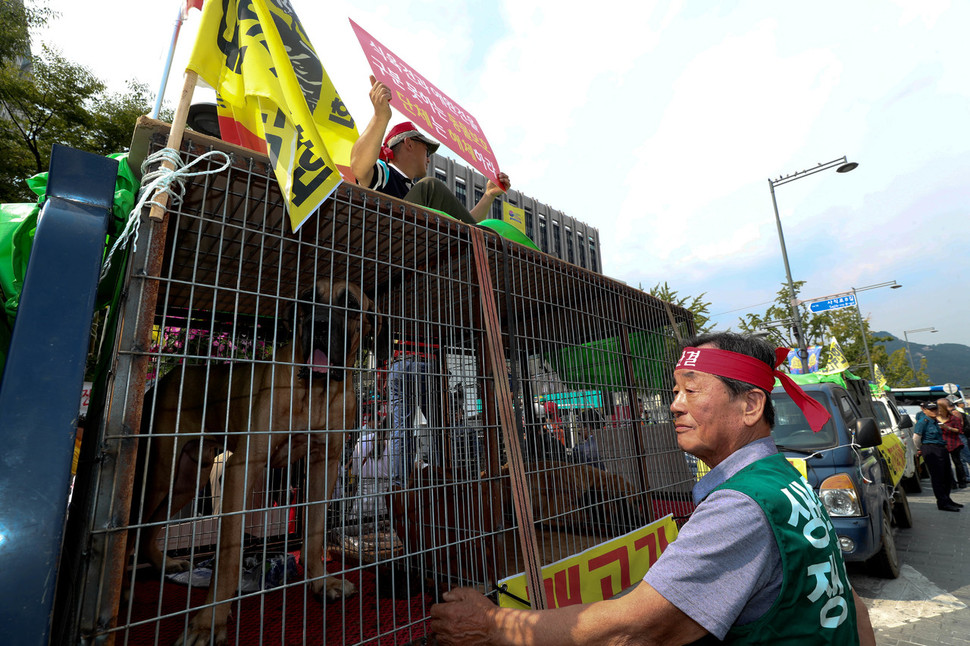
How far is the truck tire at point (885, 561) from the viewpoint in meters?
4.84

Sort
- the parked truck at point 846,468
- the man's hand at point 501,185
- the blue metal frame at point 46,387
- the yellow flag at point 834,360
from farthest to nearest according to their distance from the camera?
the yellow flag at point 834,360 → the parked truck at point 846,468 → the man's hand at point 501,185 → the blue metal frame at point 46,387

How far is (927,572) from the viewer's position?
16.9ft

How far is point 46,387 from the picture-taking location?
133 cm

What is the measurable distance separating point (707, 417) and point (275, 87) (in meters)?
2.05

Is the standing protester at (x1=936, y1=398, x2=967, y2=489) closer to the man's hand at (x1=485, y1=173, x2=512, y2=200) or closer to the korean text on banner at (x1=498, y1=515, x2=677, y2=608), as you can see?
the korean text on banner at (x1=498, y1=515, x2=677, y2=608)

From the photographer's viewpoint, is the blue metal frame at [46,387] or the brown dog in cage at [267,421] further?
the brown dog in cage at [267,421]

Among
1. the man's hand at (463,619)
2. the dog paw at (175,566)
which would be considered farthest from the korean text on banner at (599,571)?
the dog paw at (175,566)

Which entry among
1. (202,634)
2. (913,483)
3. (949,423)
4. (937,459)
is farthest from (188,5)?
(913,483)

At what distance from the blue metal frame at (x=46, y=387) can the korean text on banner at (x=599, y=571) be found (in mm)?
1553

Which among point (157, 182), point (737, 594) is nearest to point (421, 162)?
point (157, 182)

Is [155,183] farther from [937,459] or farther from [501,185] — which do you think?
[937,459]

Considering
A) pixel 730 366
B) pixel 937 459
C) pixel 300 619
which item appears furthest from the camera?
pixel 937 459

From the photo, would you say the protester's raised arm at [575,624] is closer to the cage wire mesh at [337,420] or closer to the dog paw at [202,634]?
the cage wire mesh at [337,420]

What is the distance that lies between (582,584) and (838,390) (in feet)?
16.2
